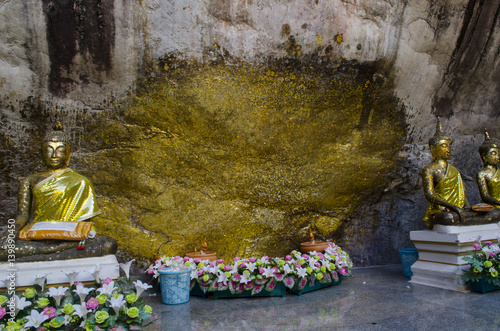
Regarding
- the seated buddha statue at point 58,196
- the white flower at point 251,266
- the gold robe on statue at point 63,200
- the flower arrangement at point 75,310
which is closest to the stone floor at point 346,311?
the white flower at point 251,266

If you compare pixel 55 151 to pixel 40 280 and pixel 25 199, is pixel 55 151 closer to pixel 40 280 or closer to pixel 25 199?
pixel 25 199

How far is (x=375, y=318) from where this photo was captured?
279 centimetres

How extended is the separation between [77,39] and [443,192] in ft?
15.1

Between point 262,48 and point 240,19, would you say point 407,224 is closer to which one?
point 262,48

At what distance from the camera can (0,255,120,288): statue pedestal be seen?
2.73 metres

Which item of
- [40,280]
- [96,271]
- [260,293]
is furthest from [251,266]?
[40,280]

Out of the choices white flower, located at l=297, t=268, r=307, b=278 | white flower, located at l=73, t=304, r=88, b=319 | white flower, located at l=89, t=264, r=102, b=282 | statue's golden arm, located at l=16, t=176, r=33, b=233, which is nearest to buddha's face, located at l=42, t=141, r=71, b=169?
statue's golden arm, located at l=16, t=176, r=33, b=233

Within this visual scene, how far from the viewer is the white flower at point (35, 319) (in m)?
2.16

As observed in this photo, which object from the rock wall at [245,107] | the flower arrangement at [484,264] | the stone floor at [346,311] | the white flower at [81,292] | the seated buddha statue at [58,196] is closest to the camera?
the white flower at [81,292]

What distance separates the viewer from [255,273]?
365 centimetres

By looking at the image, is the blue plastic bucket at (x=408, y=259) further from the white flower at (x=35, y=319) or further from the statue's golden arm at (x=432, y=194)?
the white flower at (x=35, y=319)

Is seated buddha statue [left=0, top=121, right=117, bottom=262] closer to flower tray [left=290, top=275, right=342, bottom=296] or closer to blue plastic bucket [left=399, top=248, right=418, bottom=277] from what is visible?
flower tray [left=290, top=275, right=342, bottom=296]

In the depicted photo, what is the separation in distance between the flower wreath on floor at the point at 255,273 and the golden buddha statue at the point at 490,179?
2135mm

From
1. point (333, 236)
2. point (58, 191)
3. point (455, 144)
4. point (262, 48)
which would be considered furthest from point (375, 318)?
point (455, 144)
